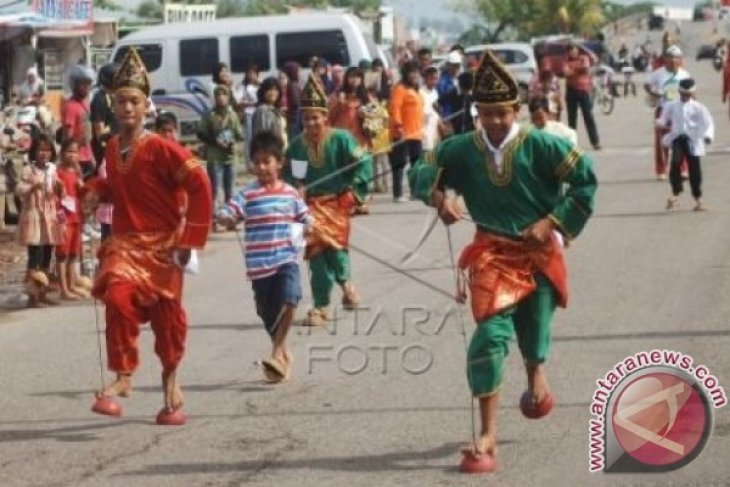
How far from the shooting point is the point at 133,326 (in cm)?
895

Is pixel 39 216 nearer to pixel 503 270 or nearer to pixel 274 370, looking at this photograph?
pixel 274 370

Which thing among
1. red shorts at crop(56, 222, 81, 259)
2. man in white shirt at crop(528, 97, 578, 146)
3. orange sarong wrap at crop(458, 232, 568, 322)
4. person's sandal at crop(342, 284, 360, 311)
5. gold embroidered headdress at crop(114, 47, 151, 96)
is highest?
gold embroidered headdress at crop(114, 47, 151, 96)

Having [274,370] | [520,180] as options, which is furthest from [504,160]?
[274,370]

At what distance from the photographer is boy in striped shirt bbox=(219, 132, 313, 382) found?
1034 cm

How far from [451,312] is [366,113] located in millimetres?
9020

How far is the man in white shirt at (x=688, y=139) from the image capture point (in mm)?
19172

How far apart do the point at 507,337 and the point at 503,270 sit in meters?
0.31

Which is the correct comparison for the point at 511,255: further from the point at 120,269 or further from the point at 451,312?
the point at 451,312

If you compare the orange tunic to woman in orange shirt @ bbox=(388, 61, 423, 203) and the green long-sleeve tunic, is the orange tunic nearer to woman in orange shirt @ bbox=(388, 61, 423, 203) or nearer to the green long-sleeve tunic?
the green long-sleeve tunic

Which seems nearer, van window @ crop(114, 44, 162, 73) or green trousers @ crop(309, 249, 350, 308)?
green trousers @ crop(309, 249, 350, 308)

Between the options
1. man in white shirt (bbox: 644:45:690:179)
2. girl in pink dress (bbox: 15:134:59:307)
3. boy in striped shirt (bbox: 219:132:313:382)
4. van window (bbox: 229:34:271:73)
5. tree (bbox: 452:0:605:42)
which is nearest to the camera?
boy in striped shirt (bbox: 219:132:313:382)

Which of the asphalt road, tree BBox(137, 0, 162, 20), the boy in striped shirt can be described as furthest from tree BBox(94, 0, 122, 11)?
the boy in striped shirt

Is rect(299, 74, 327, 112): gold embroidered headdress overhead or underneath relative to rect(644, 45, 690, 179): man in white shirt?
overhead

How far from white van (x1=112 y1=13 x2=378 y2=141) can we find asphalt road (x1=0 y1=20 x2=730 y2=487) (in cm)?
1190
